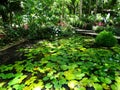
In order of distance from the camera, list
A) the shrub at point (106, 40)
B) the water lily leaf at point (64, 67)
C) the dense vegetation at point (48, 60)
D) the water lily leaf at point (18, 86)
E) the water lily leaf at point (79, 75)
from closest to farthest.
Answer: the water lily leaf at point (18, 86) < the dense vegetation at point (48, 60) < the water lily leaf at point (79, 75) < the water lily leaf at point (64, 67) < the shrub at point (106, 40)

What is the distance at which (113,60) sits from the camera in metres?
4.66

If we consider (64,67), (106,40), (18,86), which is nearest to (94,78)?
(64,67)

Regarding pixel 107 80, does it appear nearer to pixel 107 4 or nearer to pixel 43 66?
pixel 43 66

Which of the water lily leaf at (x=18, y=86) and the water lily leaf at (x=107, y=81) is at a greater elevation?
the water lily leaf at (x=18, y=86)

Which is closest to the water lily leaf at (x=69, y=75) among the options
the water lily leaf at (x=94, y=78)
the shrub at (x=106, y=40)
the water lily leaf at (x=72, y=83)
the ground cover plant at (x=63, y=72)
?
the ground cover plant at (x=63, y=72)

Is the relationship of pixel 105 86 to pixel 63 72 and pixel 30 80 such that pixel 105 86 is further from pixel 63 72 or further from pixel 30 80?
pixel 30 80

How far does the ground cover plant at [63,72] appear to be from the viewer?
10.7ft

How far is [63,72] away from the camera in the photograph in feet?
12.4

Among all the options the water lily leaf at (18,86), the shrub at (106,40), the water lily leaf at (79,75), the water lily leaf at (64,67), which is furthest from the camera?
the shrub at (106,40)

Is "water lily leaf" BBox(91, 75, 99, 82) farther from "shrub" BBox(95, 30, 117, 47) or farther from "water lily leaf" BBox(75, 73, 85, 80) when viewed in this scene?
"shrub" BBox(95, 30, 117, 47)

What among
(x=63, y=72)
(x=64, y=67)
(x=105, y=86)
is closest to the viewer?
(x=105, y=86)

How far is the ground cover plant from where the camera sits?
325cm

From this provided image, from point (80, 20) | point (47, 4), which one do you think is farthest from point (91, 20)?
point (47, 4)

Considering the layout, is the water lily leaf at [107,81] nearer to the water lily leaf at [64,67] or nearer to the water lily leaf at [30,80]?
the water lily leaf at [64,67]
